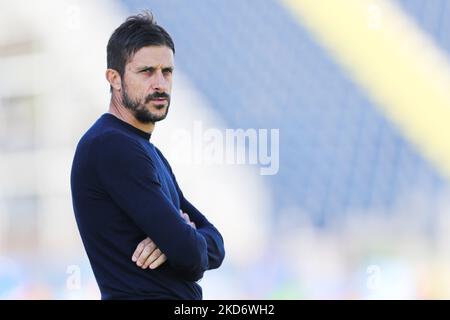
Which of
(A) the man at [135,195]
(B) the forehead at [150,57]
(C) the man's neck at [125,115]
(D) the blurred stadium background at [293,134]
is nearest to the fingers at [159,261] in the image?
(A) the man at [135,195]

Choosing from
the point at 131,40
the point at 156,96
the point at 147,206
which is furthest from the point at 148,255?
the point at 131,40

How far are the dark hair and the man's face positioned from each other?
0.04 feet

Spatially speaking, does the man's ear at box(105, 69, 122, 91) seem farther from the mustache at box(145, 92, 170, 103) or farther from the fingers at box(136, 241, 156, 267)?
the fingers at box(136, 241, 156, 267)

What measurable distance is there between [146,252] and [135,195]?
Answer: 0.38 ft

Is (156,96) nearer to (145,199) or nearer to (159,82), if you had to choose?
(159,82)

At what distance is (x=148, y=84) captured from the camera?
1.64 m

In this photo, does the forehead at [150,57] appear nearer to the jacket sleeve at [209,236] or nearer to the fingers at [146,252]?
the jacket sleeve at [209,236]

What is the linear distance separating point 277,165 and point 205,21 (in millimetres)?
721

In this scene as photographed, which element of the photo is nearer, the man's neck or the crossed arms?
the crossed arms

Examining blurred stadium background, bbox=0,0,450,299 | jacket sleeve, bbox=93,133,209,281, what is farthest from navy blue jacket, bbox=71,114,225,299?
blurred stadium background, bbox=0,0,450,299

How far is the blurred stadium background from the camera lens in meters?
3.25
